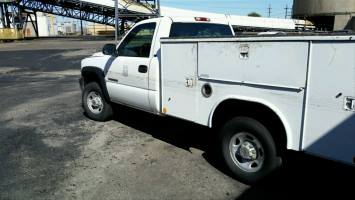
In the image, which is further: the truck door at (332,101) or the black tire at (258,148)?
the black tire at (258,148)

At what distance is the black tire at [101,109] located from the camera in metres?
7.56

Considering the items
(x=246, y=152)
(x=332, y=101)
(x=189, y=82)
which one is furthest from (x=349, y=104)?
(x=189, y=82)

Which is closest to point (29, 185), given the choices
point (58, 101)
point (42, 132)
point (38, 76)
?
point (42, 132)

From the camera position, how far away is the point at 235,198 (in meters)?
4.29

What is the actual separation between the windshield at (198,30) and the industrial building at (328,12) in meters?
40.0

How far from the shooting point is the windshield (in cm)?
614

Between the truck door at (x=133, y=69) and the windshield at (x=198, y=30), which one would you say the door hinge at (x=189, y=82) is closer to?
the truck door at (x=133, y=69)

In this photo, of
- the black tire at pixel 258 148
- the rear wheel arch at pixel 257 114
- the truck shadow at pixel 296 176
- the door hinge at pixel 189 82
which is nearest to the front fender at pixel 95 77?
the truck shadow at pixel 296 176

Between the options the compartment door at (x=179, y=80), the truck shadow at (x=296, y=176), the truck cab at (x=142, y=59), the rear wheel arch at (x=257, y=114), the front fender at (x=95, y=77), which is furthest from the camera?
the front fender at (x=95, y=77)

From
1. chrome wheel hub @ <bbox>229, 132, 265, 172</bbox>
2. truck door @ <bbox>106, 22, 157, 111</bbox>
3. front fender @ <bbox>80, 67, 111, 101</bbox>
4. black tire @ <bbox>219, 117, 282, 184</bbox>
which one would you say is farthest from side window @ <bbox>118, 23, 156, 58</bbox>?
chrome wheel hub @ <bbox>229, 132, 265, 172</bbox>

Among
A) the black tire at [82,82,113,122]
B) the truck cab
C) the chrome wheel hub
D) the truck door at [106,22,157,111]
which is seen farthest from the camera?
the black tire at [82,82,113,122]

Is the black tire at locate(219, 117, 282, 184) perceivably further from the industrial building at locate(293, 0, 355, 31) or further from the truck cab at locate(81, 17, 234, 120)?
the industrial building at locate(293, 0, 355, 31)

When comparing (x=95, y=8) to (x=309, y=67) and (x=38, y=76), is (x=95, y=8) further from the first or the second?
(x=309, y=67)

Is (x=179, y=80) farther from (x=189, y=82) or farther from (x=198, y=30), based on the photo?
(x=198, y=30)
